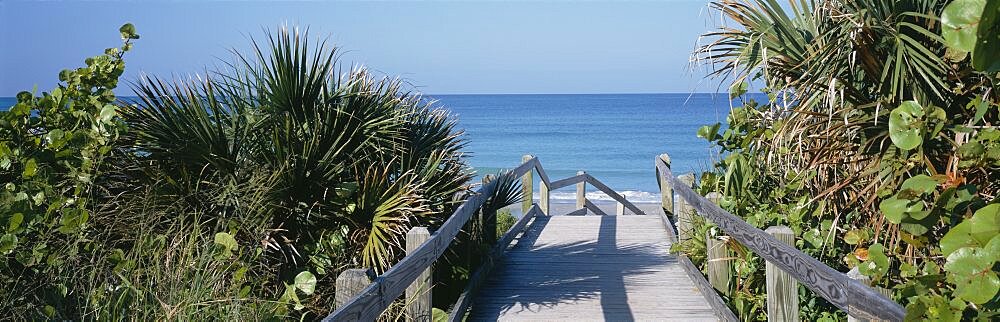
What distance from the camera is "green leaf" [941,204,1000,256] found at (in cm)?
192

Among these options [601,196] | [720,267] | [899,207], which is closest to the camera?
[899,207]

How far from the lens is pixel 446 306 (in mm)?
6598

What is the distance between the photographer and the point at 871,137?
15.1 ft

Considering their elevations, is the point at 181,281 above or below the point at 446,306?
above

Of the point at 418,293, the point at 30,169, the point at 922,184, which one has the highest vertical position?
the point at 30,169

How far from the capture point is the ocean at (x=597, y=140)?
140 feet

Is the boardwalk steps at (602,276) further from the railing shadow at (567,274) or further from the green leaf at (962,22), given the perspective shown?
the green leaf at (962,22)

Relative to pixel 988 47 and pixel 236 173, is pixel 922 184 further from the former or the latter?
pixel 236 173

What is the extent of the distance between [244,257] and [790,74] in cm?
330

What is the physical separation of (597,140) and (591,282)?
5258 centimetres

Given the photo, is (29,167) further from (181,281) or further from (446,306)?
(446,306)

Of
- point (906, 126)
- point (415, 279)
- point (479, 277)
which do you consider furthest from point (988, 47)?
point (479, 277)

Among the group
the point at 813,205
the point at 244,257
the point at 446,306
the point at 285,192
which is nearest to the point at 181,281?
the point at 244,257

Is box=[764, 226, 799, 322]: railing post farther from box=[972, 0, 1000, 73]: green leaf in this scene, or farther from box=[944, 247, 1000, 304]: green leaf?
box=[972, 0, 1000, 73]: green leaf
